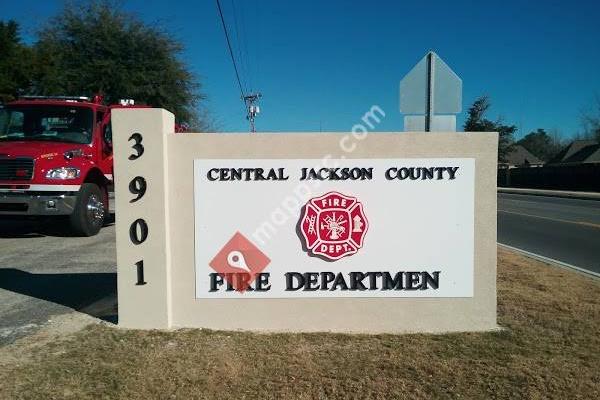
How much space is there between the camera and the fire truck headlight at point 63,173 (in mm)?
9852

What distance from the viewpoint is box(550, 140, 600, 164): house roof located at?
55625 millimetres

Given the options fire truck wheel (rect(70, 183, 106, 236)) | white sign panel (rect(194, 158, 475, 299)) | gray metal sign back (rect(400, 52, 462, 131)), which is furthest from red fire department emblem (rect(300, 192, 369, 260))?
fire truck wheel (rect(70, 183, 106, 236))

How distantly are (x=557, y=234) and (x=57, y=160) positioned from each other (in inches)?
454

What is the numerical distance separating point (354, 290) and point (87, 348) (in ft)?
7.95

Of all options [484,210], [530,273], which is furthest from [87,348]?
[530,273]

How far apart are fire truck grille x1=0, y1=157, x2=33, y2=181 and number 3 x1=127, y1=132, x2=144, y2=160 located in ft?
18.0

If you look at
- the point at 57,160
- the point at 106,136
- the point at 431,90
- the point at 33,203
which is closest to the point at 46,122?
the point at 106,136

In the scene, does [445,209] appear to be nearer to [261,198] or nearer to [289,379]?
[261,198]

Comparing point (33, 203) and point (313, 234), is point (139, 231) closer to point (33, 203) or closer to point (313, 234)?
point (313, 234)

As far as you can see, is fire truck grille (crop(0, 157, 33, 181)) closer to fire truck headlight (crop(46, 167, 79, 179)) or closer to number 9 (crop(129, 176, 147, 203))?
fire truck headlight (crop(46, 167, 79, 179))

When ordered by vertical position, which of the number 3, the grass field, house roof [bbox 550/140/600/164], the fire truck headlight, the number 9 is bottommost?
the grass field

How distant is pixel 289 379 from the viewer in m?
4.21

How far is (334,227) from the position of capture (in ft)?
17.4

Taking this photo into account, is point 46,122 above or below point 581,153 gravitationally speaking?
below
